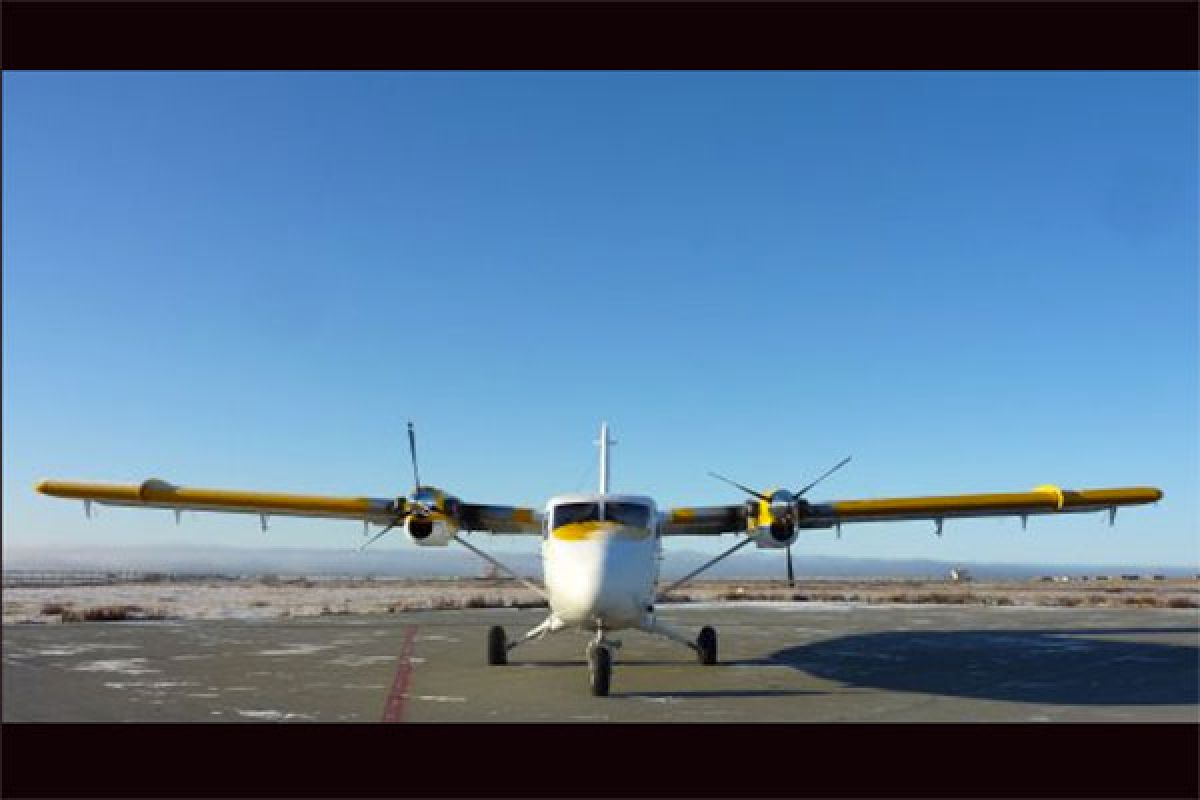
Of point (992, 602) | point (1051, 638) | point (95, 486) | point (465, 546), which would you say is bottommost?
point (992, 602)

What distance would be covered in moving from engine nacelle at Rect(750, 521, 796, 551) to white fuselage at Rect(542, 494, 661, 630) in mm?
3319

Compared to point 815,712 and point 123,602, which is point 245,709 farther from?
point 123,602

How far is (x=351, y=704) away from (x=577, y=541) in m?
4.04

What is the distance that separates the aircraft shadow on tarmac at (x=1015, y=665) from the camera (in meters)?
13.6

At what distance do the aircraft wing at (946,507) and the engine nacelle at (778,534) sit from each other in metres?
1.29

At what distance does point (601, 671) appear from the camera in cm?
1325

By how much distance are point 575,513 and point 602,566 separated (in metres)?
1.59

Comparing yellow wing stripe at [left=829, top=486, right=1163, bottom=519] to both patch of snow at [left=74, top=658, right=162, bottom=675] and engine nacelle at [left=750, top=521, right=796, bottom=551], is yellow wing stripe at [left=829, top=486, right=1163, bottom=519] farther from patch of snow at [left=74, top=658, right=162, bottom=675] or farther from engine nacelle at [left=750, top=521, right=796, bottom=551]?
patch of snow at [left=74, top=658, right=162, bottom=675]

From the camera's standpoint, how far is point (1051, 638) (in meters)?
22.8

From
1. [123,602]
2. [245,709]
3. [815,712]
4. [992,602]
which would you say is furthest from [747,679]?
[992,602]

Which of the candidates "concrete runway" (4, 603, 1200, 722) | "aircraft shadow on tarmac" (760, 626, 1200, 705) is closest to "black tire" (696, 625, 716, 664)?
"concrete runway" (4, 603, 1200, 722)

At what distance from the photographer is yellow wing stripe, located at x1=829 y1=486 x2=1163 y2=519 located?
18.8m

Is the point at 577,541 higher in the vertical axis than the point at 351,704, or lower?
higher

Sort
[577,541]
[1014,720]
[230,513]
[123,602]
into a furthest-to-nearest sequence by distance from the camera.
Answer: [123,602]
[230,513]
[577,541]
[1014,720]
